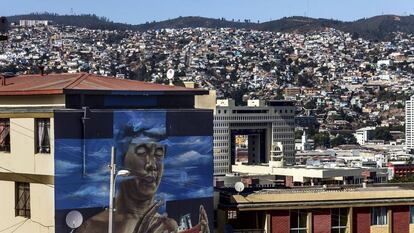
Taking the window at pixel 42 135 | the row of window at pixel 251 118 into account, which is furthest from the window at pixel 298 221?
the row of window at pixel 251 118

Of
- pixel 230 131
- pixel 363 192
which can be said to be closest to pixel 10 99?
pixel 363 192

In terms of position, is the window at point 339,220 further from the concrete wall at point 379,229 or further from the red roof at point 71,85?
the red roof at point 71,85

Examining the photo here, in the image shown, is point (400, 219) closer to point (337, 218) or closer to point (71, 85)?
point (337, 218)

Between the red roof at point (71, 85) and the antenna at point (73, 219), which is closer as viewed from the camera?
the antenna at point (73, 219)

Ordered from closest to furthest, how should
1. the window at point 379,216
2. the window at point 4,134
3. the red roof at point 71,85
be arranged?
1. the red roof at point 71,85
2. the window at point 4,134
3. the window at point 379,216

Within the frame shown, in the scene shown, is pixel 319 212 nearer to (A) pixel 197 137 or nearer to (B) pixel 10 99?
(A) pixel 197 137

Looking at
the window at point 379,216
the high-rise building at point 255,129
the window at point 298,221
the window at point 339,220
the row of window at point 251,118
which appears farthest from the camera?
the row of window at point 251,118

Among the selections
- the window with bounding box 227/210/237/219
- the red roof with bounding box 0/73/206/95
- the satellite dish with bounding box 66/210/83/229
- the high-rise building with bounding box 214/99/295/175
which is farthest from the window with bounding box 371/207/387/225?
the high-rise building with bounding box 214/99/295/175
